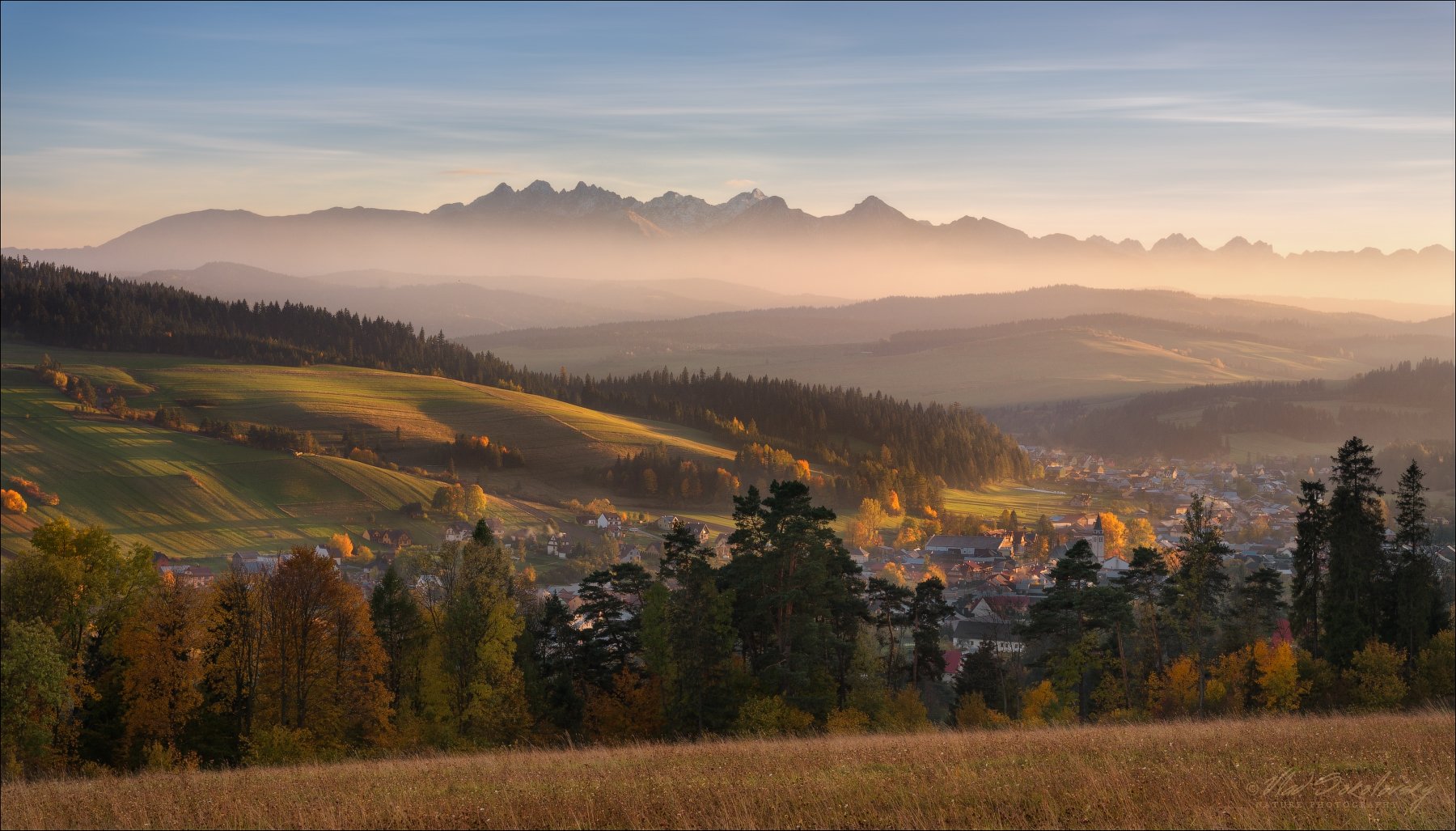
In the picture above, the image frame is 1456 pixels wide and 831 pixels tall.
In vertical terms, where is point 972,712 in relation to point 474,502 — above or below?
above

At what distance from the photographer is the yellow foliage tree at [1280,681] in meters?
38.2

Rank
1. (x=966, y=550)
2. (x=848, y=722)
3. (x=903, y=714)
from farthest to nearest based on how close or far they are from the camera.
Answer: (x=966, y=550) → (x=903, y=714) → (x=848, y=722)

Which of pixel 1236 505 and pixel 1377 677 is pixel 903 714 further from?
pixel 1236 505

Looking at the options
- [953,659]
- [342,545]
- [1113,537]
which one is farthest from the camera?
[1113,537]

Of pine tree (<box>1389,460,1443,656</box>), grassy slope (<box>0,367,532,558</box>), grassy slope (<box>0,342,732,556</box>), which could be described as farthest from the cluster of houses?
grassy slope (<box>0,367,532,558</box>)

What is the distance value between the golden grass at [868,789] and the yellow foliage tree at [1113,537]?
111m

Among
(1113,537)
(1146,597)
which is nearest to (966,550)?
(1113,537)

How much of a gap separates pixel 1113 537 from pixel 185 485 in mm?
123059

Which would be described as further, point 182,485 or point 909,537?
point 909,537

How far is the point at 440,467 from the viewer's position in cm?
17075

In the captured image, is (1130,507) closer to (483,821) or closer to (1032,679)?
(1032,679)

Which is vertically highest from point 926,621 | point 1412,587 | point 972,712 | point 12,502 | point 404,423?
point 1412,587

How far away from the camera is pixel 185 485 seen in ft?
439

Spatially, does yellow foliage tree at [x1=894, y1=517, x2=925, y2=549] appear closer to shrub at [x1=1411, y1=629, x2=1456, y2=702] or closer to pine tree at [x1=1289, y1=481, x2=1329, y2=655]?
pine tree at [x1=1289, y1=481, x2=1329, y2=655]
